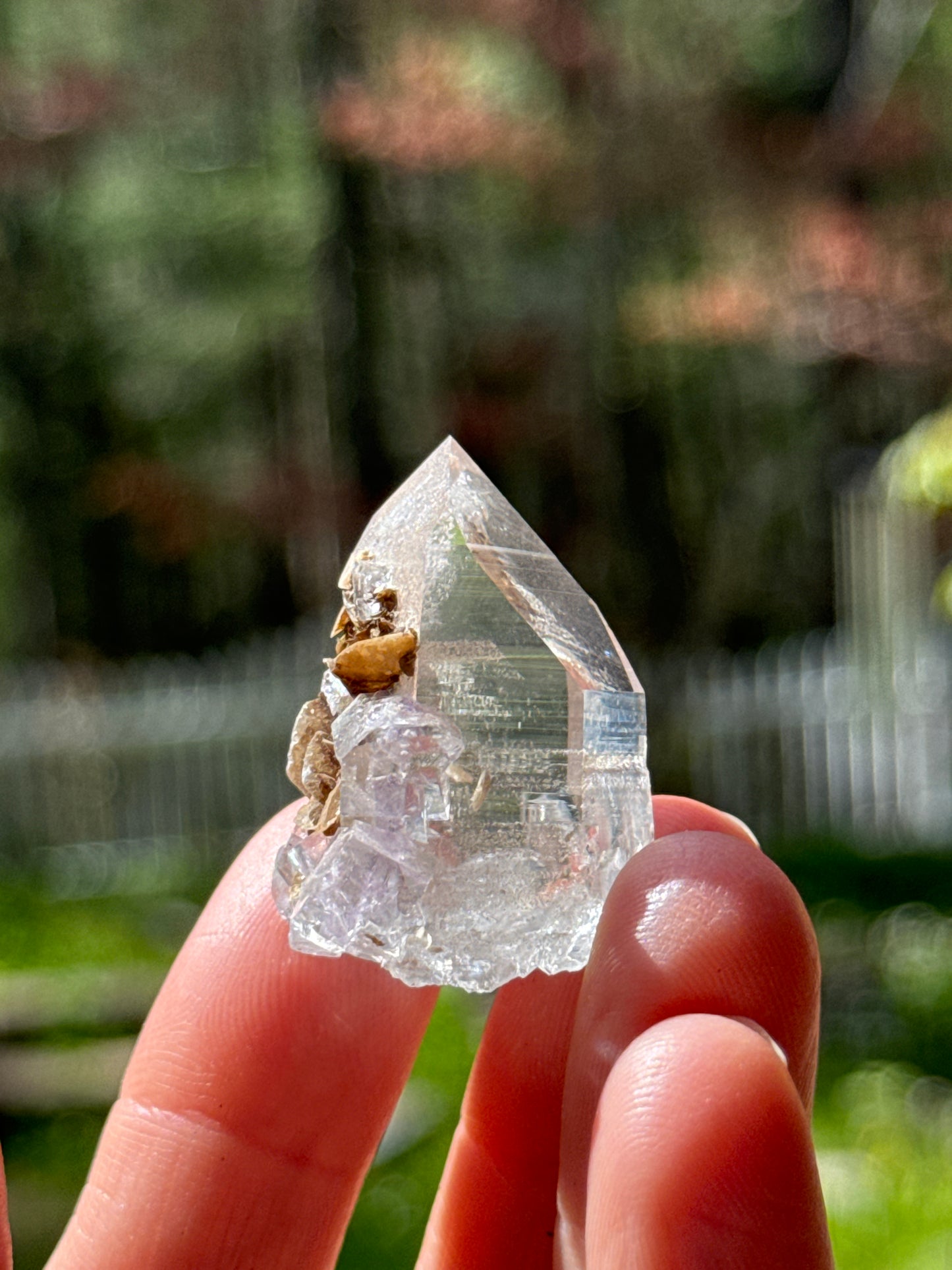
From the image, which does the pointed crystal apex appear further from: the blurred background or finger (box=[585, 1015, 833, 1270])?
the blurred background

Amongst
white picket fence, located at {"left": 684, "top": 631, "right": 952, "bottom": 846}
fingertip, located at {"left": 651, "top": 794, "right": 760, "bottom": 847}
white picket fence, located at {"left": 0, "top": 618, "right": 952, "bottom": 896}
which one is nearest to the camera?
fingertip, located at {"left": 651, "top": 794, "right": 760, "bottom": 847}

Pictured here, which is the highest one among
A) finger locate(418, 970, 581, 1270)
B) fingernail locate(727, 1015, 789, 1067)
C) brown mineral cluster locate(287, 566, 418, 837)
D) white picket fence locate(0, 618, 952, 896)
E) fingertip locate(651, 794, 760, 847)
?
brown mineral cluster locate(287, 566, 418, 837)

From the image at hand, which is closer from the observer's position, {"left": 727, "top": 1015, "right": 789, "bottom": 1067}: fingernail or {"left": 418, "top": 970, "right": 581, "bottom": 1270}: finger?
{"left": 727, "top": 1015, "right": 789, "bottom": 1067}: fingernail

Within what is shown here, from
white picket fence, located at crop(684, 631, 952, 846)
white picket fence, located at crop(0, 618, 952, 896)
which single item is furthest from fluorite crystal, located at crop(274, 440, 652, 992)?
white picket fence, located at crop(684, 631, 952, 846)

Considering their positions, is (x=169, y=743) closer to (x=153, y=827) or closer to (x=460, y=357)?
(x=153, y=827)

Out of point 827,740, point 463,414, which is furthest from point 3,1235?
point 463,414

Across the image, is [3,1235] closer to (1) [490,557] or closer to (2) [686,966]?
(2) [686,966]

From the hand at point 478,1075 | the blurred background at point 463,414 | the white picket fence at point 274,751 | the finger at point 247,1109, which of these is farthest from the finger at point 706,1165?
the white picket fence at point 274,751

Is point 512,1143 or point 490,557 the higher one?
point 490,557

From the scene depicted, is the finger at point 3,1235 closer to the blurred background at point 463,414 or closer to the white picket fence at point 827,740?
the blurred background at point 463,414
